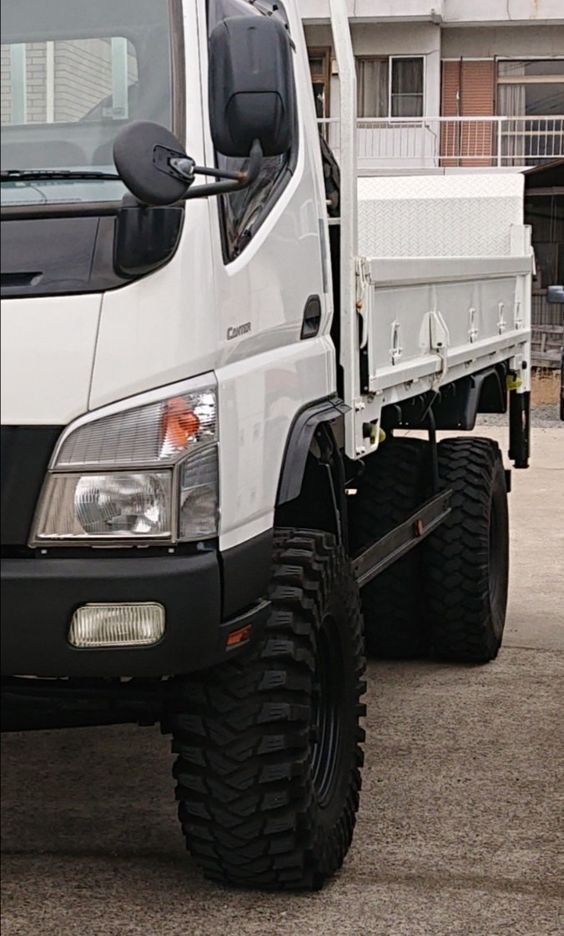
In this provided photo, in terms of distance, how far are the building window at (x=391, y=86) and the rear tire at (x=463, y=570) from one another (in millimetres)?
22617

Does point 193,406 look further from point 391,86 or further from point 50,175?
point 391,86

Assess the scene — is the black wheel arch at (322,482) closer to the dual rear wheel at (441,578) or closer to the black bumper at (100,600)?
the black bumper at (100,600)

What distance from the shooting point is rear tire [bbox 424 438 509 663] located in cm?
638

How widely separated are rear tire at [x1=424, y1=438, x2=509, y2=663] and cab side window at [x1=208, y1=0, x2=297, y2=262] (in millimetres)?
2600

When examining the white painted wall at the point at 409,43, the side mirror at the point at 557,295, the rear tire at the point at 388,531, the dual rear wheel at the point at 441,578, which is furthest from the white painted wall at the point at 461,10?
the rear tire at the point at 388,531

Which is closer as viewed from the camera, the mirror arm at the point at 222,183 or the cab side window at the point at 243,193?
the mirror arm at the point at 222,183

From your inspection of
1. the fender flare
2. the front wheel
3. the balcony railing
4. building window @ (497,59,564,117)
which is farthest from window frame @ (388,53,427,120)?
the front wheel

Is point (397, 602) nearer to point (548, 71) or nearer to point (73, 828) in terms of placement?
point (73, 828)

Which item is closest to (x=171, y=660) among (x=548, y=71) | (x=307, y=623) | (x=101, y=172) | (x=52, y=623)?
(x=52, y=623)

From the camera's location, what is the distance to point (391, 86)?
28.3 meters

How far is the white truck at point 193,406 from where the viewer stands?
3.23 metres

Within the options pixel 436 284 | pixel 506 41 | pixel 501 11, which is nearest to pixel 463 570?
pixel 436 284

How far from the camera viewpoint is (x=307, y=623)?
12.7ft

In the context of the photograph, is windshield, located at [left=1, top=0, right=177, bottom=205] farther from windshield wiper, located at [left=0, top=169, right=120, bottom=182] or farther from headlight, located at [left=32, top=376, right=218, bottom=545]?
headlight, located at [left=32, top=376, right=218, bottom=545]
